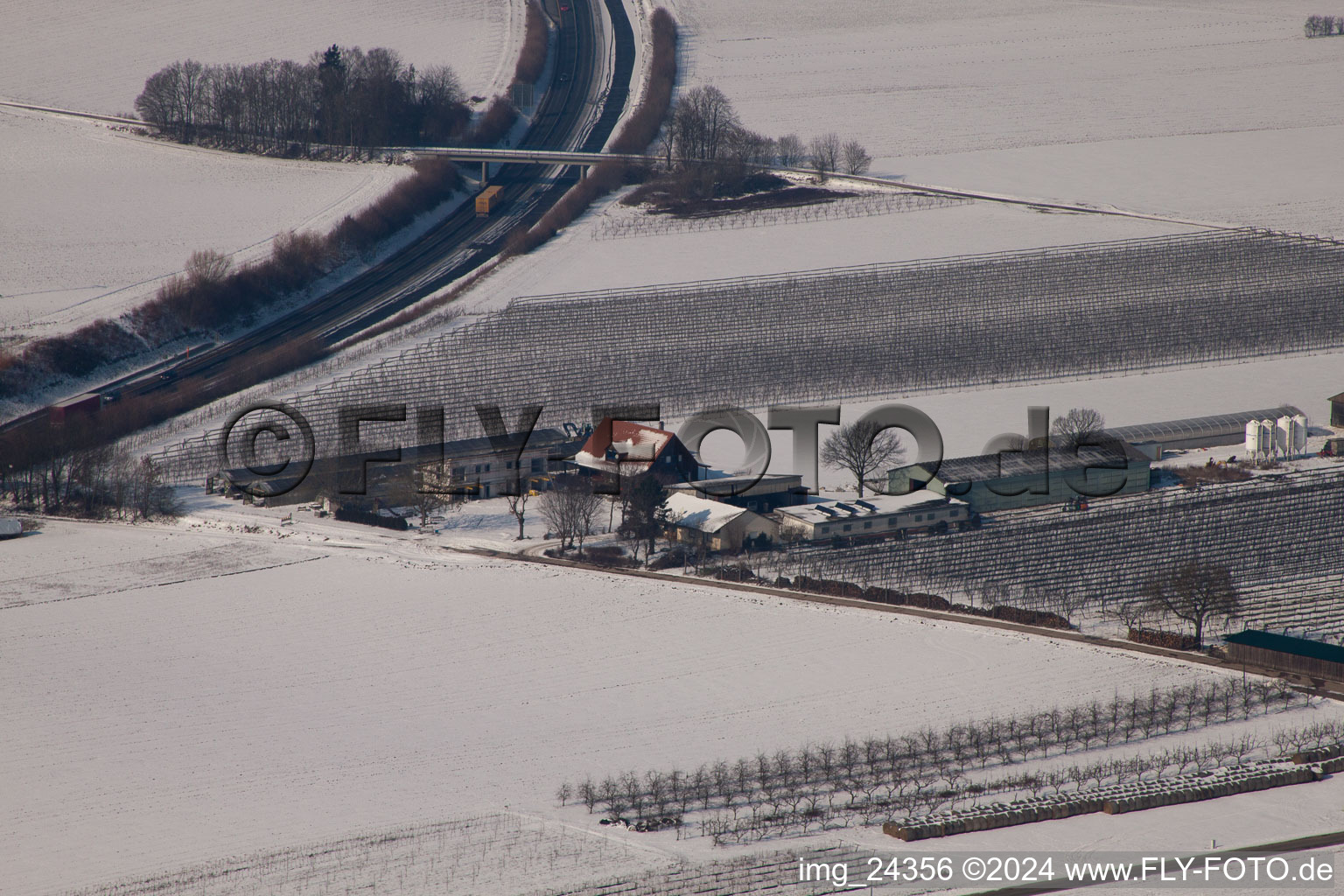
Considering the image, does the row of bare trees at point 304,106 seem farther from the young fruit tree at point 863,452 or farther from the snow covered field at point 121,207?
the young fruit tree at point 863,452

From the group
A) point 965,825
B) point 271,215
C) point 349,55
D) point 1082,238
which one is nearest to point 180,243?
point 271,215

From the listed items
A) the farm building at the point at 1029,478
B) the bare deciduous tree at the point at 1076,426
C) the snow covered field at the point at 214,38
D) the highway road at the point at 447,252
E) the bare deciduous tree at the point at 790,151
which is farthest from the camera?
the snow covered field at the point at 214,38

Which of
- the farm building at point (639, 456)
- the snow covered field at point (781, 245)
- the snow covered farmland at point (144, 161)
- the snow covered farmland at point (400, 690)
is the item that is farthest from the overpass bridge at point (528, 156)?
the snow covered farmland at point (400, 690)

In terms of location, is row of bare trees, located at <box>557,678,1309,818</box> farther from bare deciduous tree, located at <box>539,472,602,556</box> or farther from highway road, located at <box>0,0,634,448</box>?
highway road, located at <box>0,0,634,448</box>

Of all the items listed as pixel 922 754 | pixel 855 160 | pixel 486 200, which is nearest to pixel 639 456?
pixel 922 754

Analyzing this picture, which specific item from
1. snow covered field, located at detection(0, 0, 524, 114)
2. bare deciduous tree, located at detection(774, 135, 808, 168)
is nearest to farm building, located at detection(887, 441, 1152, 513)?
bare deciduous tree, located at detection(774, 135, 808, 168)

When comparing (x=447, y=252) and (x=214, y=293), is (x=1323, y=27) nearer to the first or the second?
(x=447, y=252)

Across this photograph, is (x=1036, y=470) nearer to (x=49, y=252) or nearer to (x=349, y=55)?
(x=49, y=252)
